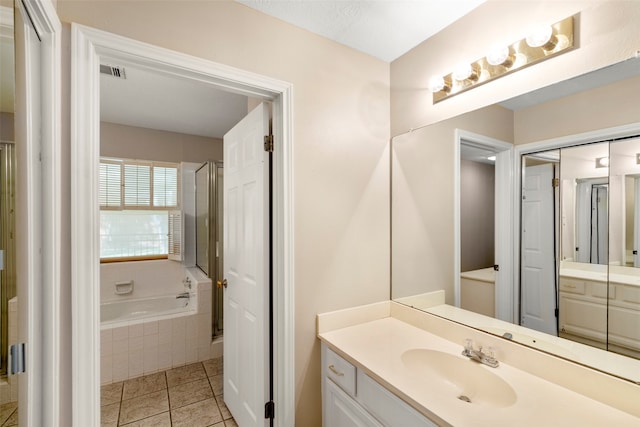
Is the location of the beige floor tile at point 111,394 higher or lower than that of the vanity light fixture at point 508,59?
lower

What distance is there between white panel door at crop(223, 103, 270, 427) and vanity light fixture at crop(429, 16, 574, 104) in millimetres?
997

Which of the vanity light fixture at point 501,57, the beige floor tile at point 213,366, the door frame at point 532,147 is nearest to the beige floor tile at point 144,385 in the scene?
the beige floor tile at point 213,366

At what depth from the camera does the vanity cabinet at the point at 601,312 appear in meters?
0.98

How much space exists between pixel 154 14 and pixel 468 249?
182 cm

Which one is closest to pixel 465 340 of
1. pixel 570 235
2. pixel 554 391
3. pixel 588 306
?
pixel 554 391

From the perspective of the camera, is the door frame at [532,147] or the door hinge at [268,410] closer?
the door frame at [532,147]

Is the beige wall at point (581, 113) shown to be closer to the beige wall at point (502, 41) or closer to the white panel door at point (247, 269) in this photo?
the beige wall at point (502, 41)

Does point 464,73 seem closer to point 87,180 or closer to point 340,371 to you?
point 340,371

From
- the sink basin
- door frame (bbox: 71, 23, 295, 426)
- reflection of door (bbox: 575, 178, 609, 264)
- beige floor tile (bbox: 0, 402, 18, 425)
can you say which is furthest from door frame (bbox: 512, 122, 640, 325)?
beige floor tile (bbox: 0, 402, 18, 425)

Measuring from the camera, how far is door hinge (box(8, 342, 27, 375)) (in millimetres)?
741

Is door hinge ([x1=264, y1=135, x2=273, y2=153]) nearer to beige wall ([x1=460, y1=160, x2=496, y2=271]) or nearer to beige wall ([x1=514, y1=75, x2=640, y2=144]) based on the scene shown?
beige wall ([x1=460, y1=160, x2=496, y2=271])

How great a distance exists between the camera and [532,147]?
1.26 m

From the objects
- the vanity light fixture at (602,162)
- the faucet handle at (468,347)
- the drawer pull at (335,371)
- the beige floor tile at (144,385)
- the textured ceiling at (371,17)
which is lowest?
the beige floor tile at (144,385)

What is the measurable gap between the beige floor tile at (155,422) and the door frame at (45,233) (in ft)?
4.08
